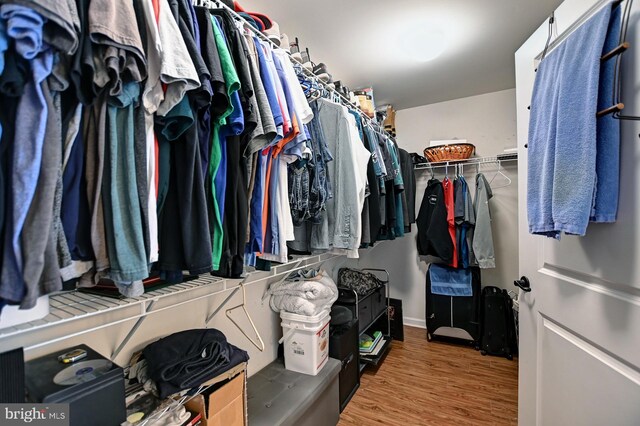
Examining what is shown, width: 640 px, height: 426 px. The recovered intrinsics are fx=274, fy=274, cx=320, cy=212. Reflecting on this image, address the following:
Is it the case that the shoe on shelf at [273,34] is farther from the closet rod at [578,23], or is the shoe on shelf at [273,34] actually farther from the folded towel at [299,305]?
the folded towel at [299,305]

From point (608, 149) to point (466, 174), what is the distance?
221cm

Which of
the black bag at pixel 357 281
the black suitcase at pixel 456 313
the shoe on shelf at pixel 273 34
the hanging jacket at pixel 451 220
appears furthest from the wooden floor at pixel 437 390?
the shoe on shelf at pixel 273 34

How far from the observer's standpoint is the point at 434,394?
192cm

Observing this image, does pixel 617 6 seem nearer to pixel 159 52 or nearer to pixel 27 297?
pixel 159 52

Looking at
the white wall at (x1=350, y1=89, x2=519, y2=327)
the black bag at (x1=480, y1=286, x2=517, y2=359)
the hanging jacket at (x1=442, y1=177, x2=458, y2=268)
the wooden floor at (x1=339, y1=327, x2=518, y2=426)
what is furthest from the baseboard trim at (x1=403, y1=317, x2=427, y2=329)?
the hanging jacket at (x1=442, y1=177, x2=458, y2=268)

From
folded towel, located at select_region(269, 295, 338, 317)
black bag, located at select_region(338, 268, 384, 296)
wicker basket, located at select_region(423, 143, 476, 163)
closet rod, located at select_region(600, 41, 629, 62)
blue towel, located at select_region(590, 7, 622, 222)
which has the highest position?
wicker basket, located at select_region(423, 143, 476, 163)

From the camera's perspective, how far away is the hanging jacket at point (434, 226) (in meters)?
2.59

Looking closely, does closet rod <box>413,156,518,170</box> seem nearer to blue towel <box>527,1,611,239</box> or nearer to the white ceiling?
the white ceiling

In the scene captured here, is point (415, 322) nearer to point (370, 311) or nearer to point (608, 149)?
point (370, 311)

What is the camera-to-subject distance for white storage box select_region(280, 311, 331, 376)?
1.54m

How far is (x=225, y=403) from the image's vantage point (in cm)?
97

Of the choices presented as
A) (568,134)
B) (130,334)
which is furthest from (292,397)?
(568,134)

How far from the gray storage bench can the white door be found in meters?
0.94

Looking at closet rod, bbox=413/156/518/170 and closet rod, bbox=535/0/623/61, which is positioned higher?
closet rod, bbox=535/0/623/61
